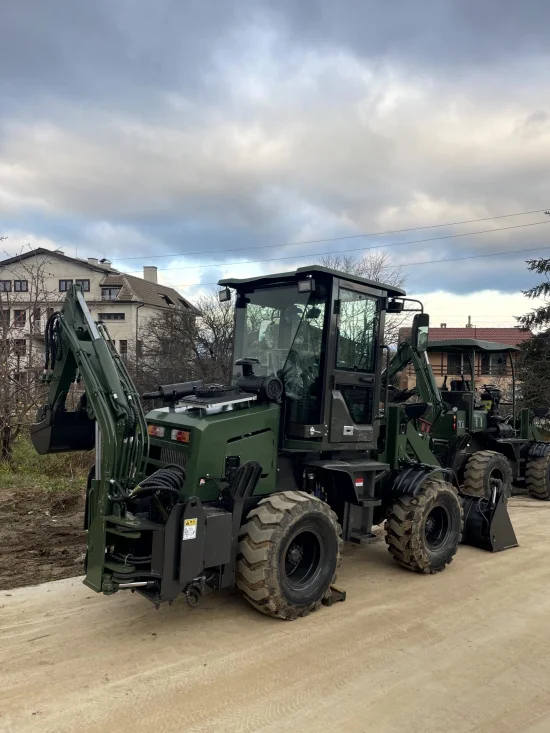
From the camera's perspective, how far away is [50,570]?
595cm

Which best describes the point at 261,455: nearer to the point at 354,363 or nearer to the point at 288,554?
the point at 288,554

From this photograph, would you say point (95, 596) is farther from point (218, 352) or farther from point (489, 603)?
point (218, 352)

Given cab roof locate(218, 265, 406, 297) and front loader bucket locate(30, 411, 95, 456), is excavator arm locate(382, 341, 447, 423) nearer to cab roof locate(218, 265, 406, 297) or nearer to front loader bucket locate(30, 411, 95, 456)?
cab roof locate(218, 265, 406, 297)

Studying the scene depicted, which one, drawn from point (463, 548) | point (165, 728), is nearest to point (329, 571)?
point (165, 728)

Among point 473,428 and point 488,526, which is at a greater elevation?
point 473,428

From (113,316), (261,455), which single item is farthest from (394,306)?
(113,316)

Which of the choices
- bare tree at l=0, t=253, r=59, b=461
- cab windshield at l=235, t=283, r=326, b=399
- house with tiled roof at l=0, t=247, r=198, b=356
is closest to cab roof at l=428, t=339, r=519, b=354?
cab windshield at l=235, t=283, r=326, b=399

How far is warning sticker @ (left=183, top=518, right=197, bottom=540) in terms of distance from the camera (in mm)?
4191

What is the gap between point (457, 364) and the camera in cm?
1008

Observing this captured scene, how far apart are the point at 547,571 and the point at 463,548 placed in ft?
3.42

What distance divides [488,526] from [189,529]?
4185 millimetres

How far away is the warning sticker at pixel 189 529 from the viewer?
4.19 meters

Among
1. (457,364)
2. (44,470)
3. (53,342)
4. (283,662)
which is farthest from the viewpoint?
(44,470)

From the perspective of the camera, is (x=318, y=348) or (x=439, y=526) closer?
(x=318, y=348)
